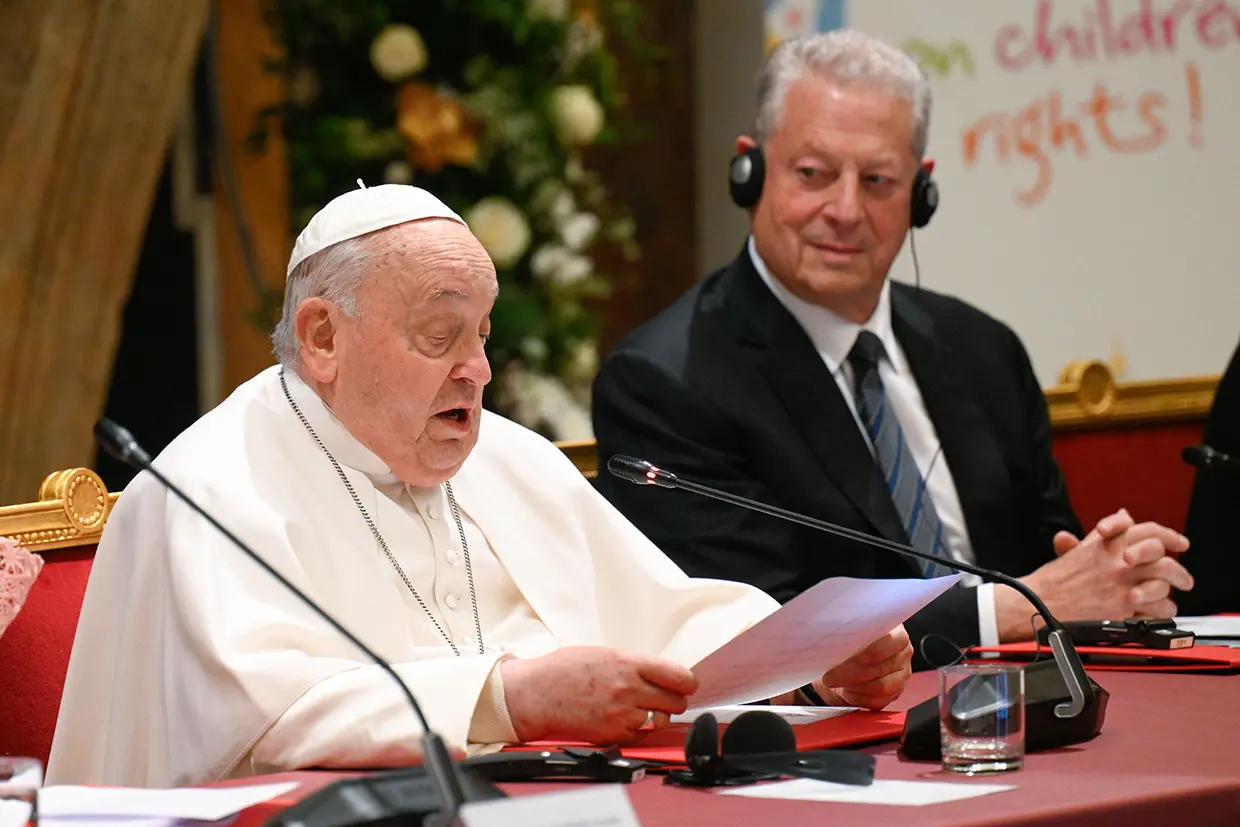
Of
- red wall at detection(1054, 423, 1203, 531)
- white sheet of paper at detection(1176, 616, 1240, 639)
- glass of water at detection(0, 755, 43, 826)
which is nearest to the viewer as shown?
Result: glass of water at detection(0, 755, 43, 826)

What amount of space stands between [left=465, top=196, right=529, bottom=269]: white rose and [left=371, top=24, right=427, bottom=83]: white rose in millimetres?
375

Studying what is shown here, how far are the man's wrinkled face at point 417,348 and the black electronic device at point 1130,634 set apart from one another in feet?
3.31

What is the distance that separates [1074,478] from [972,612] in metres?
1.30

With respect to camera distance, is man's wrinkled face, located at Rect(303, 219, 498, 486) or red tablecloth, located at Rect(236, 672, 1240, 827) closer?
red tablecloth, located at Rect(236, 672, 1240, 827)

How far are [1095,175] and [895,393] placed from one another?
1.56m

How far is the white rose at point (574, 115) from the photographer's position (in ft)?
15.4

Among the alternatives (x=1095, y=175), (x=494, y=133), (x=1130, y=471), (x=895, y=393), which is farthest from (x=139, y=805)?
(x=1095, y=175)

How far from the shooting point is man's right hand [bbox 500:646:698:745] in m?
2.12

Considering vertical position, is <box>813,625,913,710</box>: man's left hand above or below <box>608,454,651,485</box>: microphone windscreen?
below

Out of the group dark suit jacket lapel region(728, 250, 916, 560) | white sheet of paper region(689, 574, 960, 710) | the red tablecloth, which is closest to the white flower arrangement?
dark suit jacket lapel region(728, 250, 916, 560)

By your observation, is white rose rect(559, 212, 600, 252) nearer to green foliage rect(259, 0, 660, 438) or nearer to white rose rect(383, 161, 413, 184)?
green foliage rect(259, 0, 660, 438)

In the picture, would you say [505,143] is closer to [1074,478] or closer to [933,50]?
[933,50]

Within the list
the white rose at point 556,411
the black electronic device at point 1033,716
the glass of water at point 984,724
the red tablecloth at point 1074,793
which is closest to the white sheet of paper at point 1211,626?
the red tablecloth at point 1074,793

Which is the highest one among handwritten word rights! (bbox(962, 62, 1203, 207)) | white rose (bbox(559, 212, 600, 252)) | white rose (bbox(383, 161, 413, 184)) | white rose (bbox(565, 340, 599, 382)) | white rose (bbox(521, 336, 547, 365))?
handwritten word rights! (bbox(962, 62, 1203, 207))
